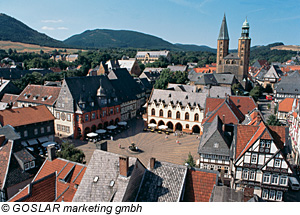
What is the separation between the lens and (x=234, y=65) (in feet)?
391

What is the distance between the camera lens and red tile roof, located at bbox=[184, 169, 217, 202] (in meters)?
23.2

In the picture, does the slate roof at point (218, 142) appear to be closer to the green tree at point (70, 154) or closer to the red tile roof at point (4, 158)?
→ the green tree at point (70, 154)

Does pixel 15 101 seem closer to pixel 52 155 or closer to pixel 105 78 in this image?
pixel 105 78

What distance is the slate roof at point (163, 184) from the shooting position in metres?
22.3

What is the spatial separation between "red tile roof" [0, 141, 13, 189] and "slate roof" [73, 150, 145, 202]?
11621mm


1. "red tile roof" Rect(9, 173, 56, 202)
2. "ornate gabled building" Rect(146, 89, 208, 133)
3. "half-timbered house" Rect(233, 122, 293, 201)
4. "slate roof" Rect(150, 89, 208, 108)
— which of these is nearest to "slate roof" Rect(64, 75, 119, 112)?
"ornate gabled building" Rect(146, 89, 208, 133)

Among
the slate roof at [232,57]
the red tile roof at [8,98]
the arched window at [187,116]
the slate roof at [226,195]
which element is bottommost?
the arched window at [187,116]

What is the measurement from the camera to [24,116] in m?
48.7

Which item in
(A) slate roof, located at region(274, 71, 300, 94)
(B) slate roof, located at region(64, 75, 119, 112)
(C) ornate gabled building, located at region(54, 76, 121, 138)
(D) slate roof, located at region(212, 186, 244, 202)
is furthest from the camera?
Answer: (A) slate roof, located at region(274, 71, 300, 94)

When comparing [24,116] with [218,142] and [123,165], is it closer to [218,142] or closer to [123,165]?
[123,165]

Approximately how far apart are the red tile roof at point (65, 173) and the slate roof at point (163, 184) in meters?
7.31

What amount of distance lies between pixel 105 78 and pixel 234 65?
7409 centimetres

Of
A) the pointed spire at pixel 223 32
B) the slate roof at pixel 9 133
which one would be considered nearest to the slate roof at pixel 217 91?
the slate roof at pixel 9 133

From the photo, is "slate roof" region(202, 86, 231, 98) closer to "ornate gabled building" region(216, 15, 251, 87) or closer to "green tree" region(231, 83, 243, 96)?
"green tree" region(231, 83, 243, 96)
